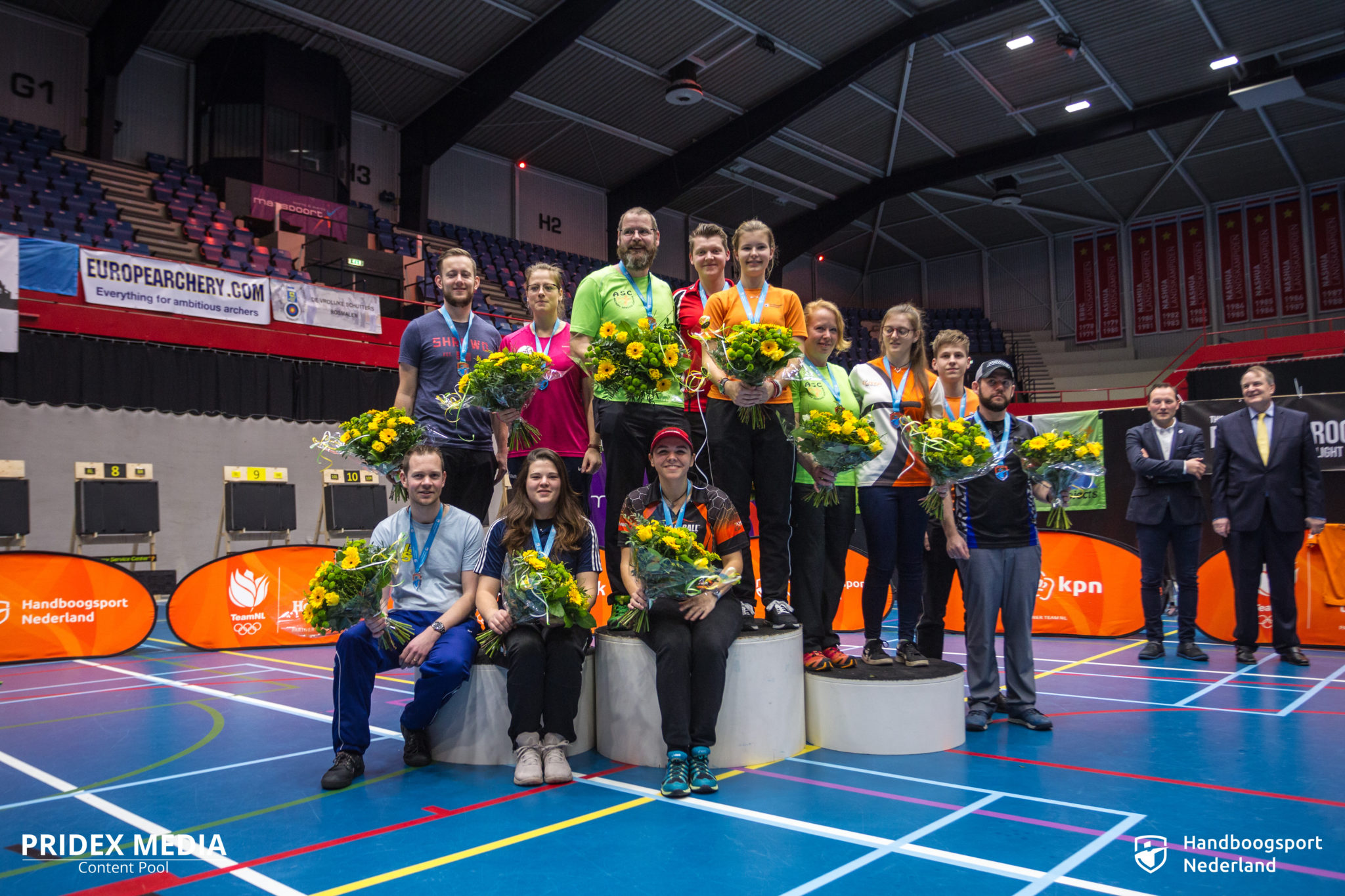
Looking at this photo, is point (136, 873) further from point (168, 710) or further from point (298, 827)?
point (168, 710)

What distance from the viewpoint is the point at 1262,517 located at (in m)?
5.94

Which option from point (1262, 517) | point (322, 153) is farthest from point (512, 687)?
point (322, 153)

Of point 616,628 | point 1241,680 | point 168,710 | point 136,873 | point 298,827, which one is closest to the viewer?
point 136,873

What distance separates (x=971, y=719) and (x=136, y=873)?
11.4 ft

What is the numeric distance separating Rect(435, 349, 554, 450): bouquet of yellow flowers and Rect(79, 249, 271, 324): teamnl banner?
28.2 ft

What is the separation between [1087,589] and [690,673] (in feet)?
18.1

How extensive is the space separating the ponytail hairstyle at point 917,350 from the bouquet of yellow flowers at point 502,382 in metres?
1.87

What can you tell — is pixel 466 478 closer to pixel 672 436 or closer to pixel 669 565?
pixel 672 436

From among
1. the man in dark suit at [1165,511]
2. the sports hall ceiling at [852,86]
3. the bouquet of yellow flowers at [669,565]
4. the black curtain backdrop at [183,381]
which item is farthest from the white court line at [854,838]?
the sports hall ceiling at [852,86]

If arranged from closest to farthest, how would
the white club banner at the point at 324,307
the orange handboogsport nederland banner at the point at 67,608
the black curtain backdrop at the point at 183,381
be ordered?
the orange handboogsport nederland banner at the point at 67,608, the black curtain backdrop at the point at 183,381, the white club banner at the point at 324,307

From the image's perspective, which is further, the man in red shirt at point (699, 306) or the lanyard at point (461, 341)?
the lanyard at point (461, 341)

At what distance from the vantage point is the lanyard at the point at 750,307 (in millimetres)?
4051

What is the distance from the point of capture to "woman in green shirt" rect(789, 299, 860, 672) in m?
4.12

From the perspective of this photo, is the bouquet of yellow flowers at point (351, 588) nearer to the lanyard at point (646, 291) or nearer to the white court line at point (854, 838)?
the white court line at point (854, 838)
